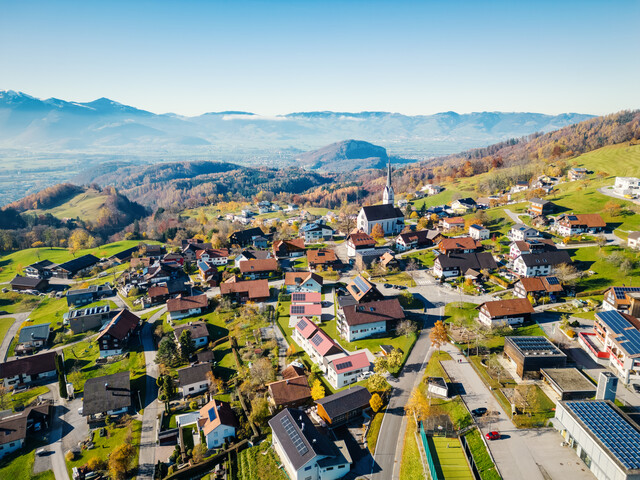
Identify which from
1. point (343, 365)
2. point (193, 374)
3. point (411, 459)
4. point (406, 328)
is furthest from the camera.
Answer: point (406, 328)

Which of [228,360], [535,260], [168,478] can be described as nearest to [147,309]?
[228,360]

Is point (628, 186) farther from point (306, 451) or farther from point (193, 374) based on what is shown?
point (193, 374)

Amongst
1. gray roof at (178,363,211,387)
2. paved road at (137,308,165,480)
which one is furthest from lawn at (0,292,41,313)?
gray roof at (178,363,211,387)

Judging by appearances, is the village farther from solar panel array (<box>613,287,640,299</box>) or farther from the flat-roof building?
solar panel array (<box>613,287,640,299</box>)

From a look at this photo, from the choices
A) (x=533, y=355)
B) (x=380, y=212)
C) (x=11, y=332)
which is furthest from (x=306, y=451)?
(x=380, y=212)

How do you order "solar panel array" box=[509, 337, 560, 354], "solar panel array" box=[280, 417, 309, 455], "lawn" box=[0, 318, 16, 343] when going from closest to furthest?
"solar panel array" box=[280, 417, 309, 455] < "solar panel array" box=[509, 337, 560, 354] < "lawn" box=[0, 318, 16, 343]

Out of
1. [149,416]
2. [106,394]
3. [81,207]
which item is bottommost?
[81,207]
